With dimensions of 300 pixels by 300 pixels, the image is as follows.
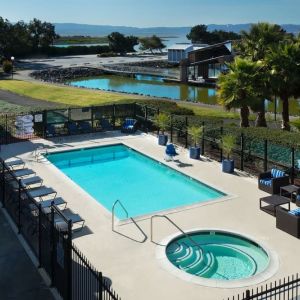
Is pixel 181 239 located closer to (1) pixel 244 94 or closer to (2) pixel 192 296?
(2) pixel 192 296

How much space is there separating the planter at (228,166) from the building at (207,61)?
47730 mm

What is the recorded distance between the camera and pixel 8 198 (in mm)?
17719

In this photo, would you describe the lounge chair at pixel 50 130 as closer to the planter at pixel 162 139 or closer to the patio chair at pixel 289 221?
the planter at pixel 162 139

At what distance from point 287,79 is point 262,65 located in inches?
71.5

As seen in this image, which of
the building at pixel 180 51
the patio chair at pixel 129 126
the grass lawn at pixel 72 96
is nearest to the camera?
the patio chair at pixel 129 126

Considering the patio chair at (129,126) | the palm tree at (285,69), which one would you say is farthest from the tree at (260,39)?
the patio chair at (129,126)

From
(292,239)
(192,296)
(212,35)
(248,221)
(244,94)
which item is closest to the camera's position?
(192,296)

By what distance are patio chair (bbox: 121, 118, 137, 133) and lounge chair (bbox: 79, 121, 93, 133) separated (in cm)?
212

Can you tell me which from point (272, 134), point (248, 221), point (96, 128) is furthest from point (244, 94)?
point (248, 221)

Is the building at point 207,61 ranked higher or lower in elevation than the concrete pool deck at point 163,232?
higher

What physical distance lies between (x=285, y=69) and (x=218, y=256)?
751 inches

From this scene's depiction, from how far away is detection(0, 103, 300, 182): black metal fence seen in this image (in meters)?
21.7

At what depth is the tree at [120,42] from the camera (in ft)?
429

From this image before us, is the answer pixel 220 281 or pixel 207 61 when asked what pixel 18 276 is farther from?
pixel 207 61
